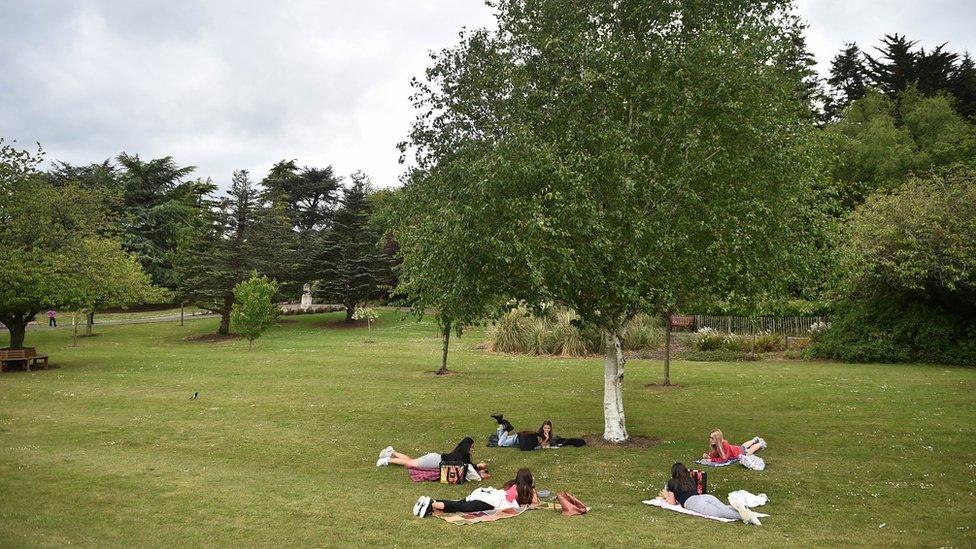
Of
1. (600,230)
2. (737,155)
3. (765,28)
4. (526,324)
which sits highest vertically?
(765,28)

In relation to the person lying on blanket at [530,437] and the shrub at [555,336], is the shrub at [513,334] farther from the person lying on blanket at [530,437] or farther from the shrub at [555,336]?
the person lying on blanket at [530,437]

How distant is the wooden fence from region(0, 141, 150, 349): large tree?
A: 105 ft

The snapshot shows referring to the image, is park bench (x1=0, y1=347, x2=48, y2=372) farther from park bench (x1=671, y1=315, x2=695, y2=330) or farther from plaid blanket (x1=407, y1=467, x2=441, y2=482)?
park bench (x1=671, y1=315, x2=695, y2=330)

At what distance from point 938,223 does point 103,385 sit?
108 feet

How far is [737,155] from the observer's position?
1393 centimetres

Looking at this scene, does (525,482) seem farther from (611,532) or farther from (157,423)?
(157,423)

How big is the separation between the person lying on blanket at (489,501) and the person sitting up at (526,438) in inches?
137

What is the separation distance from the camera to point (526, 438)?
1418 cm

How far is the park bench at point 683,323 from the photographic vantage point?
39.8 meters

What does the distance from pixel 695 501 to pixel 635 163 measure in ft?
20.9

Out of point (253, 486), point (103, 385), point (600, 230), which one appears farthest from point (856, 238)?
point (103, 385)

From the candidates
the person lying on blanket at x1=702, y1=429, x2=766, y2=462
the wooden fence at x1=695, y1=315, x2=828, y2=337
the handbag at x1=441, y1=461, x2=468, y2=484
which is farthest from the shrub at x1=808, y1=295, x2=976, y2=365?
the handbag at x1=441, y1=461, x2=468, y2=484

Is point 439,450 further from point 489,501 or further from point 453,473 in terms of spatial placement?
point 489,501

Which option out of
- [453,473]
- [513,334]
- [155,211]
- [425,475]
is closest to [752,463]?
[453,473]
